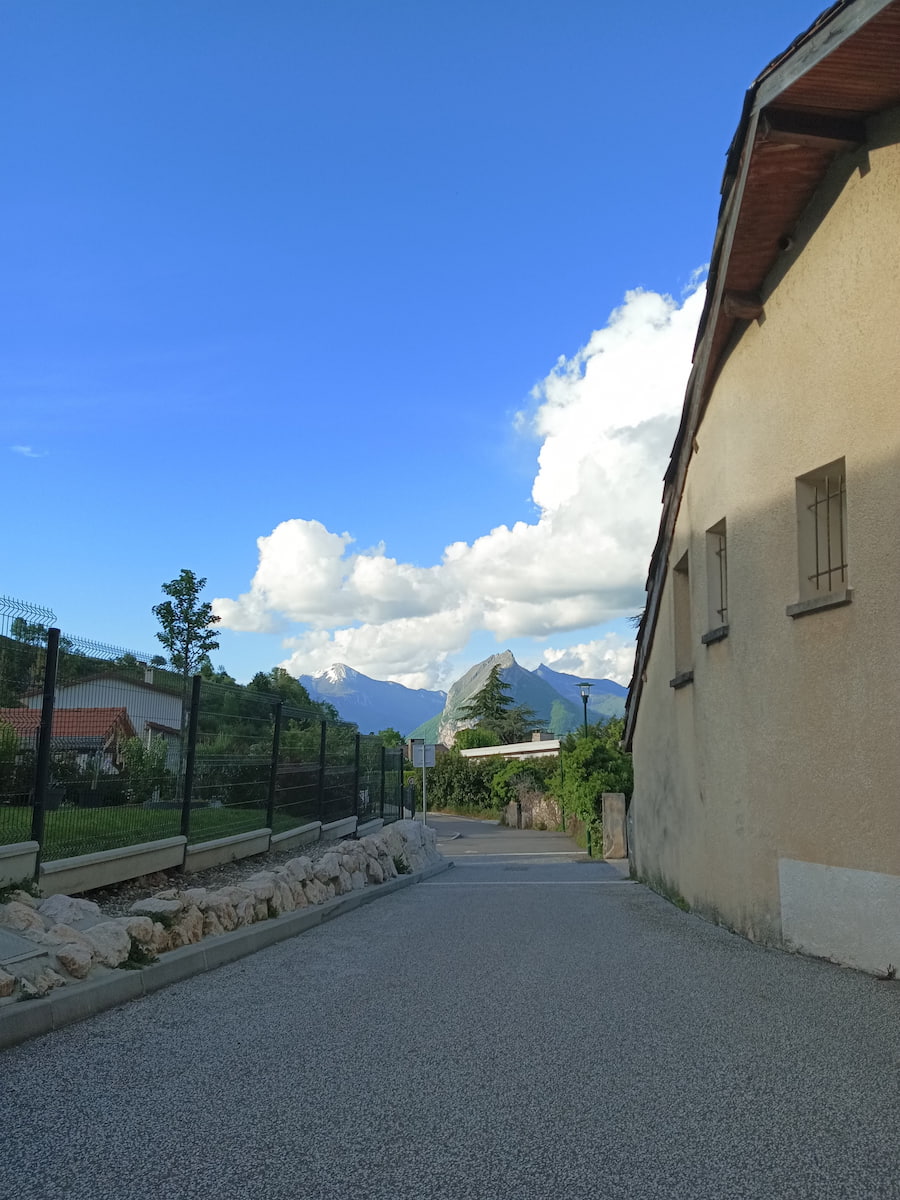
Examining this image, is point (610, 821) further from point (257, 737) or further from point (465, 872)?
point (257, 737)

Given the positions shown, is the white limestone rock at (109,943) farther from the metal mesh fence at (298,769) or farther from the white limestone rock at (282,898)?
the metal mesh fence at (298,769)

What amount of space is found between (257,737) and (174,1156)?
9.88 meters

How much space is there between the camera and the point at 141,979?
21.1ft

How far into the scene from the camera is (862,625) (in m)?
6.99

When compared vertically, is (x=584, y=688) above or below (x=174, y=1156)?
above

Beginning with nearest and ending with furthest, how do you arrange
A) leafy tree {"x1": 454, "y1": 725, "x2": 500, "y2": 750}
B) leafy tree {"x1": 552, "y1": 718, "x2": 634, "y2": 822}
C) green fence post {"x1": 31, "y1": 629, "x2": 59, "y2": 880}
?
green fence post {"x1": 31, "y1": 629, "x2": 59, "y2": 880}, leafy tree {"x1": 552, "y1": 718, "x2": 634, "y2": 822}, leafy tree {"x1": 454, "y1": 725, "x2": 500, "y2": 750}

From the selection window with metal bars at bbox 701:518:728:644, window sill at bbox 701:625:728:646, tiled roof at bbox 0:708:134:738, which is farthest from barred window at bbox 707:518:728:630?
tiled roof at bbox 0:708:134:738

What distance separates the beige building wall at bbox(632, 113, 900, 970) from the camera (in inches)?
269

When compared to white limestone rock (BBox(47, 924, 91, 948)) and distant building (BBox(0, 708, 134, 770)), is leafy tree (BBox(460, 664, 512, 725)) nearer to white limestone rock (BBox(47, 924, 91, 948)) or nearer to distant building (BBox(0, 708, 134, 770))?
distant building (BBox(0, 708, 134, 770))

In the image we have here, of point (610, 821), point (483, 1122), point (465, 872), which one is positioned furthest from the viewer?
point (610, 821)

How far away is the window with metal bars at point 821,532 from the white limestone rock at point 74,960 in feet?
18.3

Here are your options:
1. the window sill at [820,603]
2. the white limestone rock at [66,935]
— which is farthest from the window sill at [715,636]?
the white limestone rock at [66,935]

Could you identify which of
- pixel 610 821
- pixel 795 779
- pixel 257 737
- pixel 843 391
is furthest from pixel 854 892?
pixel 610 821

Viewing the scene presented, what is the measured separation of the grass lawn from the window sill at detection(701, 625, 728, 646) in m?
5.70
